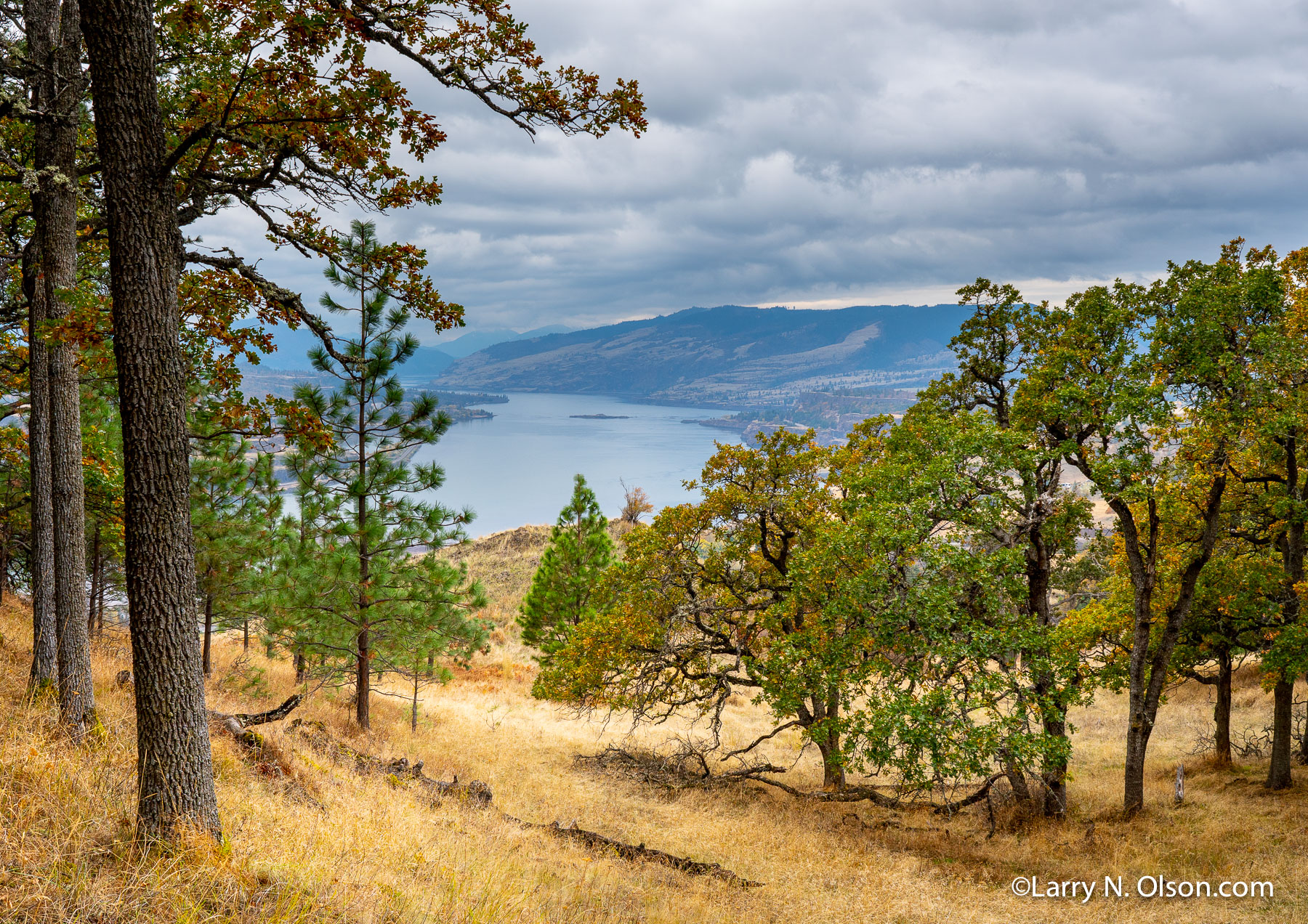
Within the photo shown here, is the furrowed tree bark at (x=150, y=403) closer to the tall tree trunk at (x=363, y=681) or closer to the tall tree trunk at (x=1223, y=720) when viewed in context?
the tall tree trunk at (x=363, y=681)

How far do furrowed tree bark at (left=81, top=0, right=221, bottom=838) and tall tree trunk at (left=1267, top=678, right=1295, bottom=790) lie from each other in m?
17.7

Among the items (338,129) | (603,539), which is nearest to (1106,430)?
(338,129)

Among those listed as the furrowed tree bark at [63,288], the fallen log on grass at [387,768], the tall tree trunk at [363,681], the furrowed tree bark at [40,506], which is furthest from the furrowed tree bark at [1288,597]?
the furrowed tree bark at [40,506]

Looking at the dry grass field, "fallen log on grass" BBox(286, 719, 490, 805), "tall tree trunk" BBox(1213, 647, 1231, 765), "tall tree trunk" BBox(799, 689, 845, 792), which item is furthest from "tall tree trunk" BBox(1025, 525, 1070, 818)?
"fallen log on grass" BBox(286, 719, 490, 805)

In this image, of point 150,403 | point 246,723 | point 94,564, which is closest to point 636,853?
point 246,723

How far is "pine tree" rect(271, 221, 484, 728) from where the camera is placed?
12836 mm

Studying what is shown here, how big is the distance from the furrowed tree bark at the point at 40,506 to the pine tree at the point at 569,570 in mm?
18254

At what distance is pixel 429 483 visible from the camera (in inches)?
537

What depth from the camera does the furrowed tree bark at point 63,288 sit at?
24.7 ft

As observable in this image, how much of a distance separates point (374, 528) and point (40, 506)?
5.15 meters

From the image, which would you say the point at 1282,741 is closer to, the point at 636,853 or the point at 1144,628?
the point at 1144,628

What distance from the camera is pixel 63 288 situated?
7.62 metres

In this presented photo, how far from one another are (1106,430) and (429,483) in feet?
38.9

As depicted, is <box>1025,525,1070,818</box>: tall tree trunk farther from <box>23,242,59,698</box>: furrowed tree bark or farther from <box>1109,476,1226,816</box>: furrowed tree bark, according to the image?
<box>23,242,59,698</box>: furrowed tree bark
